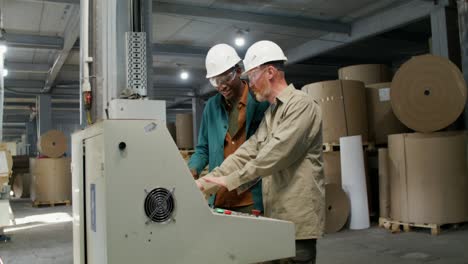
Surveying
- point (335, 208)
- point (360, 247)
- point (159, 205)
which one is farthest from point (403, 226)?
point (159, 205)

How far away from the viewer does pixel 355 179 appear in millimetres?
5406

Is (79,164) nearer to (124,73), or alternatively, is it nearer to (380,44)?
(124,73)

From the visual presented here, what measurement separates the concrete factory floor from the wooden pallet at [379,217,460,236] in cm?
8

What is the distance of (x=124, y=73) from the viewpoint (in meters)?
2.15

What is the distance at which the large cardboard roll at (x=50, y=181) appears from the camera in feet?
31.3

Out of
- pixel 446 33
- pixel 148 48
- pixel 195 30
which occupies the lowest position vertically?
pixel 148 48

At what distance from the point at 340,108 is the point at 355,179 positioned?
3.08 ft

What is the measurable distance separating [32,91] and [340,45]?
330 inches

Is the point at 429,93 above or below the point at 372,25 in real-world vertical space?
below

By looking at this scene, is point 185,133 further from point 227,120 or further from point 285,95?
point 285,95

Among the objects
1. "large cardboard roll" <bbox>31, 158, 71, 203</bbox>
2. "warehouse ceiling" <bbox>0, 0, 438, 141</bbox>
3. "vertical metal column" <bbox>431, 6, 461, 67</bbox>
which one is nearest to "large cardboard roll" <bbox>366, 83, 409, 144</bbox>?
"vertical metal column" <bbox>431, 6, 461, 67</bbox>

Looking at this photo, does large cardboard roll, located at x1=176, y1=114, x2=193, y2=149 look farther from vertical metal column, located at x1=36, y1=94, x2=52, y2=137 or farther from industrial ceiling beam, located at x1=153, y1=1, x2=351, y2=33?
industrial ceiling beam, located at x1=153, y1=1, x2=351, y2=33

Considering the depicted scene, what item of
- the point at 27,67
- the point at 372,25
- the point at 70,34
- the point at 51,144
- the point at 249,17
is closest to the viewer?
the point at 249,17

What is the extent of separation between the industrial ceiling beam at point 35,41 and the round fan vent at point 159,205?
7.27m
